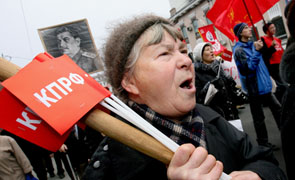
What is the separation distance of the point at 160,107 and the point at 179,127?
14 centimetres

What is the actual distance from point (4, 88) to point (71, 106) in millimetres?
215

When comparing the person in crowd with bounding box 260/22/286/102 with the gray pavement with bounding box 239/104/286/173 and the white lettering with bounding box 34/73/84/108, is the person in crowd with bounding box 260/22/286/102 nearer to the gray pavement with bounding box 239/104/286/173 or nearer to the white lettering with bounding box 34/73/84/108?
the gray pavement with bounding box 239/104/286/173

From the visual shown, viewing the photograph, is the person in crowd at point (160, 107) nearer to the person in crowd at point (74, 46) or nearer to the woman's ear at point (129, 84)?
the woman's ear at point (129, 84)

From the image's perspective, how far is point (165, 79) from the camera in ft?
3.14

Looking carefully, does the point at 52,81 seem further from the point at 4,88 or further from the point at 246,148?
the point at 246,148

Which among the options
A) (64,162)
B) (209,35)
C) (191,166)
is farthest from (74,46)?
(191,166)

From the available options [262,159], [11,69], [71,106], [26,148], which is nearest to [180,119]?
[262,159]

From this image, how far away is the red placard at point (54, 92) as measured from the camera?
62cm

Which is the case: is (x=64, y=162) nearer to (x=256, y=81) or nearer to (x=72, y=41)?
(x=256, y=81)

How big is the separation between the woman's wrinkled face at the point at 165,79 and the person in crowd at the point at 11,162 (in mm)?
2269

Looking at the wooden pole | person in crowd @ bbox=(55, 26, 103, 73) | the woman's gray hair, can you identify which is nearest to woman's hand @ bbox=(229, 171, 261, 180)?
the wooden pole

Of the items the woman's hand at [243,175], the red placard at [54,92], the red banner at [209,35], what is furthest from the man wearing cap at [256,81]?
the red banner at [209,35]

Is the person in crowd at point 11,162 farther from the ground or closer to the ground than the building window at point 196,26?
farther from the ground

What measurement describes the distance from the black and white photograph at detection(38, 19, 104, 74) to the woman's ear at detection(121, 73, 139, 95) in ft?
31.2
